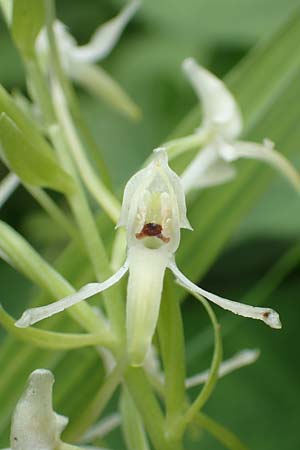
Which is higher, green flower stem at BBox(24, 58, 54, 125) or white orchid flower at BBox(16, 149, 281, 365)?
green flower stem at BBox(24, 58, 54, 125)

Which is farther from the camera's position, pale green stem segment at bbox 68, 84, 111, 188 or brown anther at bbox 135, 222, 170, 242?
pale green stem segment at bbox 68, 84, 111, 188

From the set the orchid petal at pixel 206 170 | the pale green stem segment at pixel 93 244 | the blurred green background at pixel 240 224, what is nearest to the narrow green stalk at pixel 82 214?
the pale green stem segment at pixel 93 244

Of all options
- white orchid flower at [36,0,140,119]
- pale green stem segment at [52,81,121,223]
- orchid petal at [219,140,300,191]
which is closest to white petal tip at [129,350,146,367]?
pale green stem segment at [52,81,121,223]

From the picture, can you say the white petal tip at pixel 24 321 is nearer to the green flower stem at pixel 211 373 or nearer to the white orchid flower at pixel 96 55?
the green flower stem at pixel 211 373

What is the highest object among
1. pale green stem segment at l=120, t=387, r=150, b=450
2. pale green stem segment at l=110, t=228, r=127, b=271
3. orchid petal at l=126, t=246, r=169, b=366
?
orchid petal at l=126, t=246, r=169, b=366

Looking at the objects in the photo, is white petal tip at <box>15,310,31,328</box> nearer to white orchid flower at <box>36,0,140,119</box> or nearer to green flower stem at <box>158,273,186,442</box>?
green flower stem at <box>158,273,186,442</box>

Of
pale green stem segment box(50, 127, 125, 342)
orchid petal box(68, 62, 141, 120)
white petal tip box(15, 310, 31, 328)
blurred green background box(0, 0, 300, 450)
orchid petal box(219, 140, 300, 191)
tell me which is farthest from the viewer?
blurred green background box(0, 0, 300, 450)

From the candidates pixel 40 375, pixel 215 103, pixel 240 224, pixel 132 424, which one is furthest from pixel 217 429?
A: pixel 240 224
